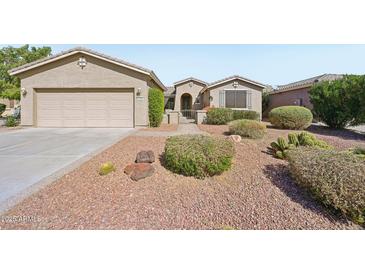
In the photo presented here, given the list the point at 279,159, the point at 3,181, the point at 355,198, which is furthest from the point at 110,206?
the point at 279,159

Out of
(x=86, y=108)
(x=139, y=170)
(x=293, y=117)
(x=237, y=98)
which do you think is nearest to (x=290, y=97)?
(x=237, y=98)

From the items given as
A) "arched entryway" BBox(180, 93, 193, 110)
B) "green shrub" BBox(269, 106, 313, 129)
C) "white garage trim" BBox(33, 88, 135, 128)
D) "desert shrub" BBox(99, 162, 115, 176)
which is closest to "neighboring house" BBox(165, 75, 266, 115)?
"arched entryway" BBox(180, 93, 193, 110)

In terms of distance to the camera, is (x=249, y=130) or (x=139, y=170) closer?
(x=139, y=170)

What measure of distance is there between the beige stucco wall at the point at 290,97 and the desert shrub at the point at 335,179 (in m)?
17.5

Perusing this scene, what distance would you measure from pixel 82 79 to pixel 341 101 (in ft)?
→ 47.9

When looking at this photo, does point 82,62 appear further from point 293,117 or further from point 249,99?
point 249,99

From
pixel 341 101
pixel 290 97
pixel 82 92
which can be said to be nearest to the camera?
pixel 341 101

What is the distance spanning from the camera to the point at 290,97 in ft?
78.2

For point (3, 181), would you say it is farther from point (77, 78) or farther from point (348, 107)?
point (348, 107)

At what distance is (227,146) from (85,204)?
3.16 m

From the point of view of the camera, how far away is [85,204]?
4090 mm

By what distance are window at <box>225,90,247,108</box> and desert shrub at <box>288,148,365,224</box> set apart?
1614 cm

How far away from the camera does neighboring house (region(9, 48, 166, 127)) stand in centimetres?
1443

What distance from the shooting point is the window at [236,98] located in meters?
20.6
